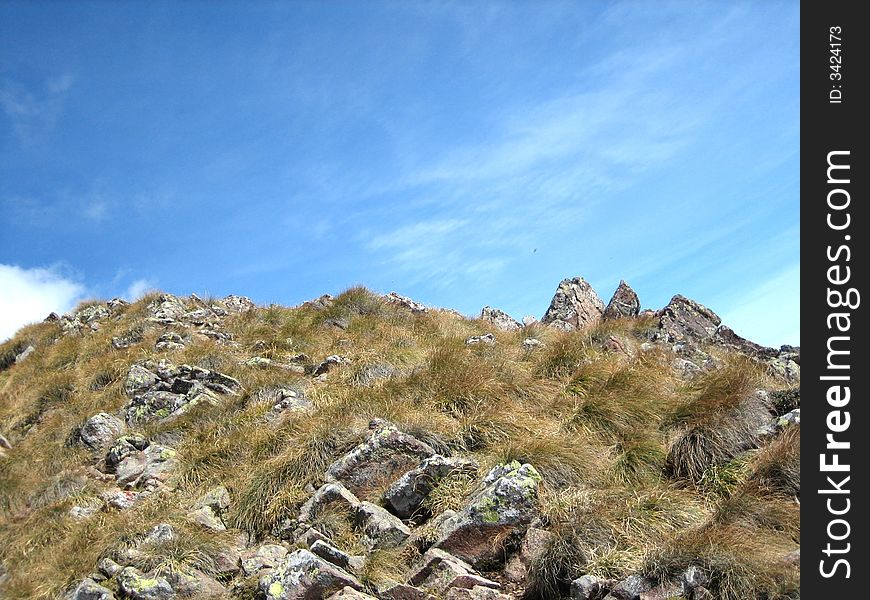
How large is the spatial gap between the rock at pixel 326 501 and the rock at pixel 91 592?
2.10 m

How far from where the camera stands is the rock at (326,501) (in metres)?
7.68

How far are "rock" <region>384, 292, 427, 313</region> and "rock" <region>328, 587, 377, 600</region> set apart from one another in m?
13.2

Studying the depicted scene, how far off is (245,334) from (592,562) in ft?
41.7

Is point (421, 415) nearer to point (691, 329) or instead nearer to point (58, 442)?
point (58, 442)

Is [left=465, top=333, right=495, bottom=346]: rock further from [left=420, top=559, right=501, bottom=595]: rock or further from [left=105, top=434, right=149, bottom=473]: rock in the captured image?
[left=420, top=559, right=501, bottom=595]: rock

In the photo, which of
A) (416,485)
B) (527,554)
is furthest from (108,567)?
(527,554)

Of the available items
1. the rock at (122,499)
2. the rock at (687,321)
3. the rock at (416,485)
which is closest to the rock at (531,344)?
the rock at (687,321)

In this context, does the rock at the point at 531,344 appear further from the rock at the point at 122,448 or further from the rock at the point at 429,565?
the rock at the point at 122,448

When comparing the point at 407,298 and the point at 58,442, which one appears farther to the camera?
the point at 407,298

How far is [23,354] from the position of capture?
1928cm

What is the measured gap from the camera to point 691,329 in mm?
15875

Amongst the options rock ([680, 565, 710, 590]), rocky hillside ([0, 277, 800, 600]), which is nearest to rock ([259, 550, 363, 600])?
rocky hillside ([0, 277, 800, 600])

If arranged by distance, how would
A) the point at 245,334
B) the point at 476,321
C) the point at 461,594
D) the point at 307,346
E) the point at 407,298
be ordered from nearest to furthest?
the point at 461,594 → the point at 307,346 → the point at 245,334 → the point at 476,321 → the point at 407,298
